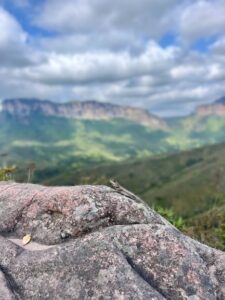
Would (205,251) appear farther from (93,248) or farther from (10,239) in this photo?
(10,239)

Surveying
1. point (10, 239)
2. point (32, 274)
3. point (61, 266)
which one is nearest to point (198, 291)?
point (61, 266)

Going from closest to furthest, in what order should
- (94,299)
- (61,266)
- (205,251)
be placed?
1. (94,299)
2. (61,266)
3. (205,251)

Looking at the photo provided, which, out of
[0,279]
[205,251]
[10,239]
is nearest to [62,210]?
[10,239]

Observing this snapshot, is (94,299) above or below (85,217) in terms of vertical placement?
below

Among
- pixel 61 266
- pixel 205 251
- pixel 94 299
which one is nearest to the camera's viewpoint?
pixel 94 299

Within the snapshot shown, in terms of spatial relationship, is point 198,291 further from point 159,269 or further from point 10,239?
point 10,239

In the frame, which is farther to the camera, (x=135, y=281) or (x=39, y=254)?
(x=39, y=254)
